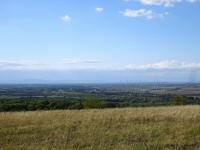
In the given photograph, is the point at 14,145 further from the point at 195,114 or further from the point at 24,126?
the point at 195,114

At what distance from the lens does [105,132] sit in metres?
14.2

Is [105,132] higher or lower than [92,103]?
higher

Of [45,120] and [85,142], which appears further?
[45,120]

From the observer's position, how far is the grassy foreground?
11805mm

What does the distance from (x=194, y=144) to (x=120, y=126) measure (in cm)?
437

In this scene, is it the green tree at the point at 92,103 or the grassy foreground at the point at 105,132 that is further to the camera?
the green tree at the point at 92,103

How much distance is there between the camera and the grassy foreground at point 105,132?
11.8 m

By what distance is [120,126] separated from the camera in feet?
52.2

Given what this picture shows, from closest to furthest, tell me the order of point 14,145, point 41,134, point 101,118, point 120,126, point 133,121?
point 14,145
point 41,134
point 120,126
point 133,121
point 101,118

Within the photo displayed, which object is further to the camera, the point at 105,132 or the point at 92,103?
the point at 92,103

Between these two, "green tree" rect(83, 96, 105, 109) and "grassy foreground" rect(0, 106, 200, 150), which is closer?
"grassy foreground" rect(0, 106, 200, 150)

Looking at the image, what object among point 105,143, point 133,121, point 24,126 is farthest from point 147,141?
point 24,126

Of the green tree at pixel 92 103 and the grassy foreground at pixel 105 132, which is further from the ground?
the grassy foreground at pixel 105 132

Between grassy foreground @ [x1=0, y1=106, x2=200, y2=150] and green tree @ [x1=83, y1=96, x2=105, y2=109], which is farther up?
grassy foreground @ [x1=0, y1=106, x2=200, y2=150]
